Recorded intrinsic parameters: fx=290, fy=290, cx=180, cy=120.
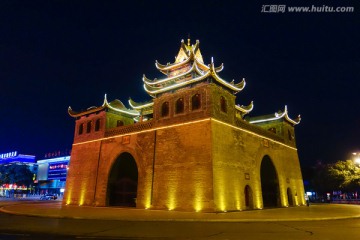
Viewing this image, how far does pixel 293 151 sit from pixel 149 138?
15959 mm

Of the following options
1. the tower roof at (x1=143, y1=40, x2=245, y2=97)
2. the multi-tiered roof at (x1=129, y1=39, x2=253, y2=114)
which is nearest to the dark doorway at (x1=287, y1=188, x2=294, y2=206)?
the multi-tiered roof at (x1=129, y1=39, x2=253, y2=114)

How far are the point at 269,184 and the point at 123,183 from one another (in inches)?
501

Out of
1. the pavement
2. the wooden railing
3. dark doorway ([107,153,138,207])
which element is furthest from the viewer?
dark doorway ([107,153,138,207])

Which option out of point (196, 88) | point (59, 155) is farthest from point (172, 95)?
point (59, 155)

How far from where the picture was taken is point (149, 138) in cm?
2164

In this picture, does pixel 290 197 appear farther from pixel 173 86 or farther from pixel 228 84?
pixel 173 86

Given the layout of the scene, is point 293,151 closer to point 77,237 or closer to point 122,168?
point 122,168

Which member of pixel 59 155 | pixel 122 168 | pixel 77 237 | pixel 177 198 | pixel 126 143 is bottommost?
pixel 77 237

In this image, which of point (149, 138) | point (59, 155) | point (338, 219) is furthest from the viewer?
point (59, 155)

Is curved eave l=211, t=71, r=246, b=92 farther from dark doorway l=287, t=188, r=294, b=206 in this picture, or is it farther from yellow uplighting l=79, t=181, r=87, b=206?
yellow uplighting l=79, t=181, r=87, b=206

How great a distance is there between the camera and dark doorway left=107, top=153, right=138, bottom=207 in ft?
76.4

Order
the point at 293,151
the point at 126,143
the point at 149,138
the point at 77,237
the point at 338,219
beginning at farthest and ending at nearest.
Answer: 1. the point at 293,151
2. the point at 126,143
3. the point at 149,138
4. the point at 338,219
5. the point at 77,237

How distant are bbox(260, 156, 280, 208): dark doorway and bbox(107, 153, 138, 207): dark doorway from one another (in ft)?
36.8

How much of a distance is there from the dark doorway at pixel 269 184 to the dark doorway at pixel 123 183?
1123cm
